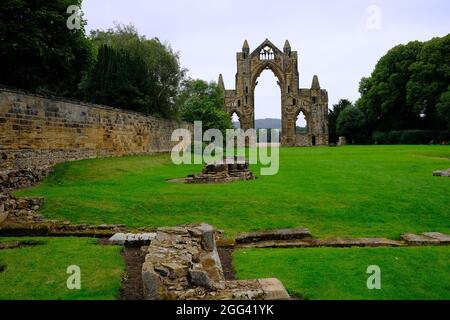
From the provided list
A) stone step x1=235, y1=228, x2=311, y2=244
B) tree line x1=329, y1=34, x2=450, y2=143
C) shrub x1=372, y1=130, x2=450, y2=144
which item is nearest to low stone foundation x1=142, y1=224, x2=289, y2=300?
stone step x1=235, y1=228, x2=311, y2=244

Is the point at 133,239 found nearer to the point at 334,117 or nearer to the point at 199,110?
the point at 199,110

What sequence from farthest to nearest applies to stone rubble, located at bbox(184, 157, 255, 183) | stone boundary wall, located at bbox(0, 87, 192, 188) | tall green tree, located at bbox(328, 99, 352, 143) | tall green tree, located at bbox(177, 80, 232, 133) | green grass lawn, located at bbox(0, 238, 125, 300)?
1. tall green tree, located at bbox(328, 99, 352, 143)
2. tall green tree, located at bbox(177, 80, 232, 133)
3. stone rubble, located at bbox(184, 157, 255, 183)
4. stone boundary wall, located at bbox(0, 87, 192, 188)
5. green grass lawn, located at bbox(0, 238, 125, 300)

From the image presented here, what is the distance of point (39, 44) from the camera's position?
65.1 ft

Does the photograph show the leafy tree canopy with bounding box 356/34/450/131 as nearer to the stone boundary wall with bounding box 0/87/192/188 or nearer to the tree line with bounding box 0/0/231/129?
the tree line with bounding box 0/0/231/129

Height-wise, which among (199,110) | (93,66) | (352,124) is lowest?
(352,124)

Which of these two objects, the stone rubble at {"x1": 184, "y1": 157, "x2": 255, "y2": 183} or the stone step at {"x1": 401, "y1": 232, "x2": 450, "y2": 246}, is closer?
the stone step at {"x1": 401, "y1": 232, "x2": 450, "y2": 246}

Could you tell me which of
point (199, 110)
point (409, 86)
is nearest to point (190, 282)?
point (199, 110)

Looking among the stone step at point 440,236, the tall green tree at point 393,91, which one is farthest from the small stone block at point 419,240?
the tall green tree at point 393,91

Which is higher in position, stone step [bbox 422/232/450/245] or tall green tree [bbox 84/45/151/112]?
tall green tree [bbox 84/45/151/112]

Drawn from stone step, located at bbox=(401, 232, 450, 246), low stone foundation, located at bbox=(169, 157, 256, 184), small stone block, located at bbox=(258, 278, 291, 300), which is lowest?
stone step, located at bbox=(401, 232, 450, 246)

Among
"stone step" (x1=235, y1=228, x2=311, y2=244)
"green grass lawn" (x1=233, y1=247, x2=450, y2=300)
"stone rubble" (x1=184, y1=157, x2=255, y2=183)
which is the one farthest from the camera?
"stone rubble" (x1=184, y1=157, x2=255, y2=183)

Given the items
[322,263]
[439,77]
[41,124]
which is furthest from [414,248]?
[439,77]

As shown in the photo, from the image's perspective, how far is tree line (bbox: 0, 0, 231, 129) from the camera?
1991cm

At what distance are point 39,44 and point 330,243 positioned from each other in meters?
16.9
